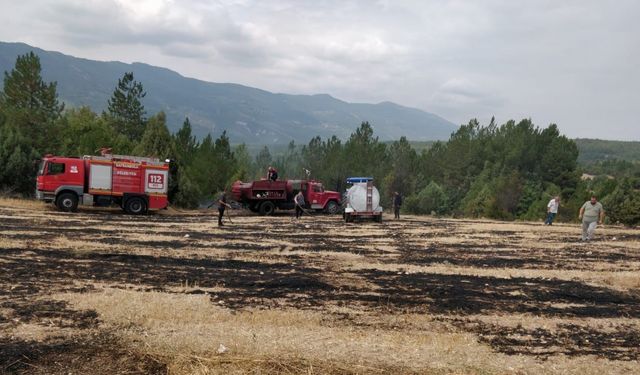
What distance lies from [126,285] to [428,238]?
555 inches

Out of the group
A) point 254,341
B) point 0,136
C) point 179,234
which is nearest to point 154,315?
point 254,341

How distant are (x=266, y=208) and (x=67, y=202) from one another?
38.9 feet

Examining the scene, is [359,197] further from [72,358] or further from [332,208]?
[72,358]

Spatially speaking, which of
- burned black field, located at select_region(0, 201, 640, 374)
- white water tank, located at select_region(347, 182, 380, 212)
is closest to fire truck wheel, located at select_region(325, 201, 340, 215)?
white water tank, located at select_region(347, 182, 380, 212)

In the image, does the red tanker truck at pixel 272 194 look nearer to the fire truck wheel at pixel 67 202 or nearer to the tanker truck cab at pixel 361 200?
the tanker truck cab at pixel 361 200

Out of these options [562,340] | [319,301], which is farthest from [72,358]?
[562,340]

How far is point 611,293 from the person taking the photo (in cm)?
1084

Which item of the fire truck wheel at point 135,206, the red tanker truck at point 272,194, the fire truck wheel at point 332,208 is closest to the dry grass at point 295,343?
the fire truck wheel at point 135,206

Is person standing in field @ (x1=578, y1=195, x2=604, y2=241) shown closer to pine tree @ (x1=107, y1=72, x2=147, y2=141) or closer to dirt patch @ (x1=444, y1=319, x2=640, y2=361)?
dirt patch @ (x1=444, y1=319, x2=640, y2=361)

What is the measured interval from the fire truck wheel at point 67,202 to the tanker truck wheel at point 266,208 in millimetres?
11139

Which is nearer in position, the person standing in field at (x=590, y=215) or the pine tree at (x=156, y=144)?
the person standing in field at (x=590, y=215)

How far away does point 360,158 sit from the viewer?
74.9 meters

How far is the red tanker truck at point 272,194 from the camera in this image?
110ft

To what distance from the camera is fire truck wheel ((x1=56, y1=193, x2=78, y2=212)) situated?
27.6 metres
